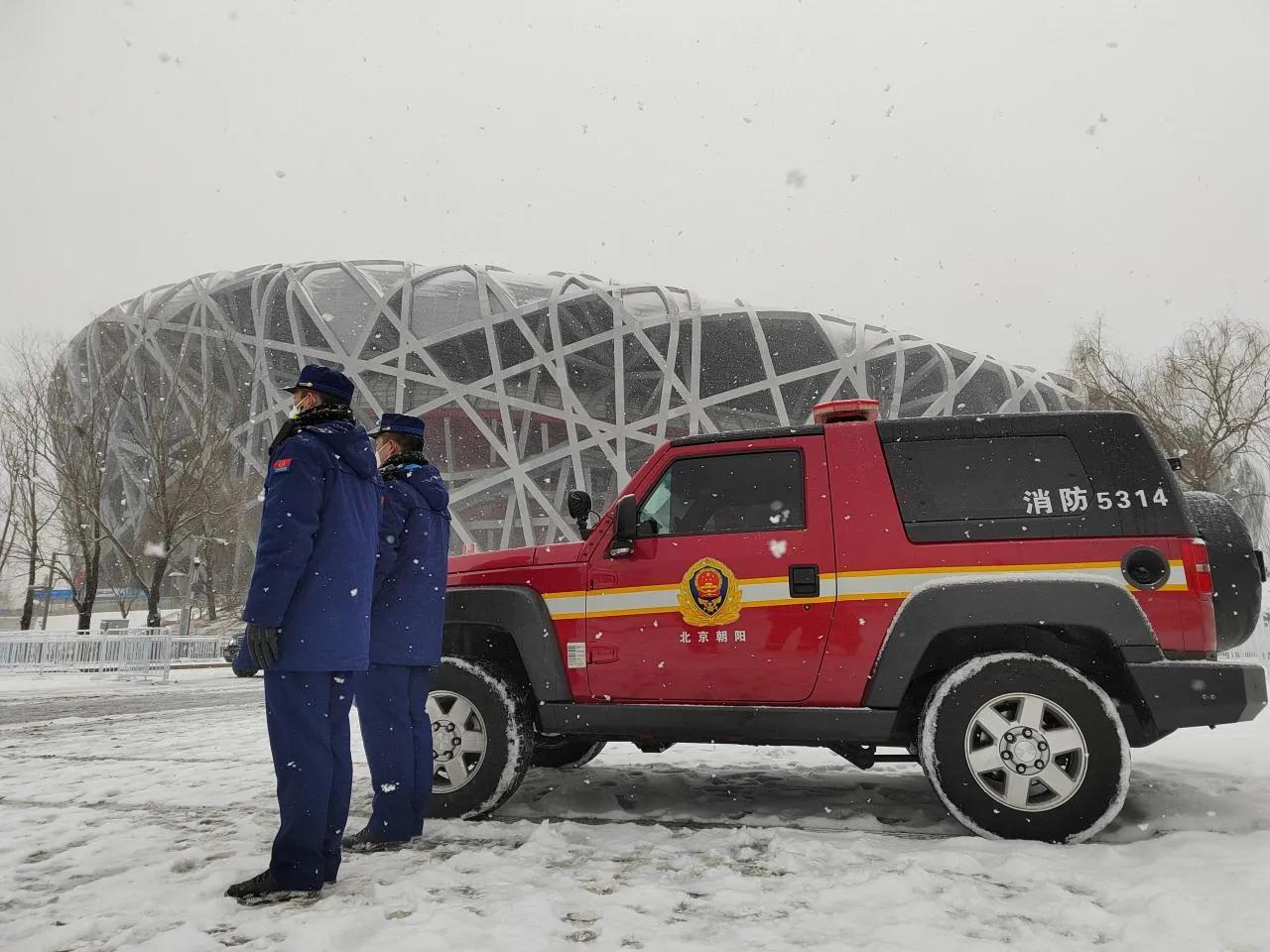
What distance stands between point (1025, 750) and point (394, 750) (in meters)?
2.85

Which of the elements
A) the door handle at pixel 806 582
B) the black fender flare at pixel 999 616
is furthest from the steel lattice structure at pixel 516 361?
the black fender flare at pixel 999 616

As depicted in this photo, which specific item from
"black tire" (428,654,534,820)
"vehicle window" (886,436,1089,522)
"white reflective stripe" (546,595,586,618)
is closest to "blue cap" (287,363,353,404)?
"white reflective stripe" (546,595,586,618)

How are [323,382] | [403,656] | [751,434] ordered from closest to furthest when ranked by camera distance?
[323,382] < [403,656] < [751,434]

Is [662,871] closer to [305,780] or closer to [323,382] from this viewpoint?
[305,780]

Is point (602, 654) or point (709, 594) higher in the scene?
point (709, 594)

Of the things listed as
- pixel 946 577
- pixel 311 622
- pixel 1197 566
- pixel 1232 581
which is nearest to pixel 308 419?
pixel 311 622

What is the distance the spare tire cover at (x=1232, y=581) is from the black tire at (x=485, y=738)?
3405 mm

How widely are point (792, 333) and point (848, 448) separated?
41572 mm

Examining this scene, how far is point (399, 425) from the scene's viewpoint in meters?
4.51

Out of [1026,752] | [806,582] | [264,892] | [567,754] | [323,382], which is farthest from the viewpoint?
[567,754]

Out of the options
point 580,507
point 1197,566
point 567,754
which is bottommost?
point 567,754

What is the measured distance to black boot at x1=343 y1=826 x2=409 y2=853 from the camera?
12.4ft

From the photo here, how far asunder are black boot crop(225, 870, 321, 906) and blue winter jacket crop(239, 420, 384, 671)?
30.1 inches

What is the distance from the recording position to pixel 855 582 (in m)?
4.03
